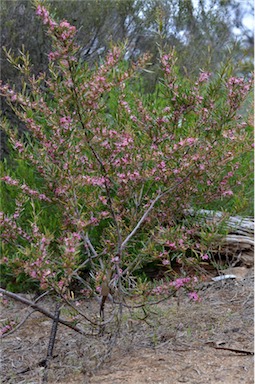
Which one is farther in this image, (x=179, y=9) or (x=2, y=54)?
(x=179, y=9)

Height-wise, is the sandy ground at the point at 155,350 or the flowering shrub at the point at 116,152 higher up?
the flowering shrub at the point at 116,152

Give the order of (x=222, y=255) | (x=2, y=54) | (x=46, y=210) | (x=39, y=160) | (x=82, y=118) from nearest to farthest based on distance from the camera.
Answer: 1. (x=82, y=118)
2. (x=39, y=160)
3. (x=46, y=210)
4. (x=222, y=255)
5. (x=2, y=54)

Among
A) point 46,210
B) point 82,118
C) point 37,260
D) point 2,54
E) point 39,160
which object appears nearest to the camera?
point 37,260

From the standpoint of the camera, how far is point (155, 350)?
2.69 m

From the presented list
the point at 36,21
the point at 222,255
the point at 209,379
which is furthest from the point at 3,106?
the point at 209,379

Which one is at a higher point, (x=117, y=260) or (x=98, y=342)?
(x=117, y=260)

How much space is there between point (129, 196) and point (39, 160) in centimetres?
50

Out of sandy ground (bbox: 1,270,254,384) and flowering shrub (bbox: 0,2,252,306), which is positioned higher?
flowering shrub (bbox: 0,2,252,306)

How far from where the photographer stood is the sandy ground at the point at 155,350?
7.90 ft

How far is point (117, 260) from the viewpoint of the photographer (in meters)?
2.55

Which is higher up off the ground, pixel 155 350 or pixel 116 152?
pixel 116 152

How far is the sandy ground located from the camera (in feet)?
7.90

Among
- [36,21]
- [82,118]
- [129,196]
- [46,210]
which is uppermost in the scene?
[36,21]

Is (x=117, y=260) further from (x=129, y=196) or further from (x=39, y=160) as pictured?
(x=39, y=160)
